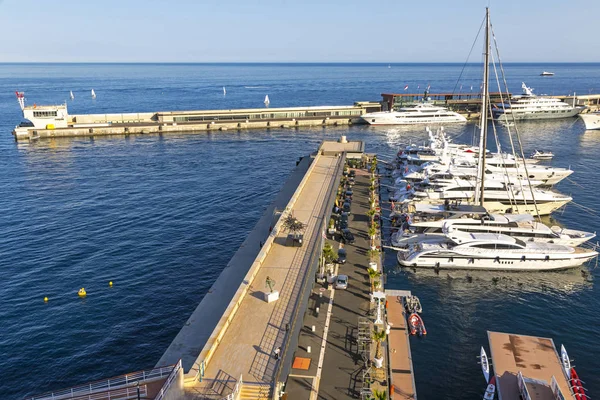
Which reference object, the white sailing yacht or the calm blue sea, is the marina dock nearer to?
the calm blue sea

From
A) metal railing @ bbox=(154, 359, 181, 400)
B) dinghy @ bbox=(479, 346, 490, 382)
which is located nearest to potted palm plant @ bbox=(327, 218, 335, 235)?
dinghy @ bbox=(479, 346, 490, 382)

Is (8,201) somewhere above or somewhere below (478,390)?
above

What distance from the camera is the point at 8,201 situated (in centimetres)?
8569

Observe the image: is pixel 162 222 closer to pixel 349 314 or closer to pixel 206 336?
pixel 206 336

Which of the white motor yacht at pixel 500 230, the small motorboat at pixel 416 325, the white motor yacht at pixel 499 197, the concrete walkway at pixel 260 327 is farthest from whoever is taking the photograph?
the white motor yacht at pixel 499 197

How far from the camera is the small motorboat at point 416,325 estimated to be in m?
46.0

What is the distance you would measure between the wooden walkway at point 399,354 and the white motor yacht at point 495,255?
466 inches

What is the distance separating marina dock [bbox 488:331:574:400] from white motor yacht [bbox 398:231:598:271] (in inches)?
650

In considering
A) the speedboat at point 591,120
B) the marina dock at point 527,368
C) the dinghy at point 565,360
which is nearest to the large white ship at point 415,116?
the speedboat at point 591,120

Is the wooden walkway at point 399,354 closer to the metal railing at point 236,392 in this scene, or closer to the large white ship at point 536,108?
the metal railing at point 236,392

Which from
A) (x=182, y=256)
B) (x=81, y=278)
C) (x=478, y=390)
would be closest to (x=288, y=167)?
(x=182, y=256)

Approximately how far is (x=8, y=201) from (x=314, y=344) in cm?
7566

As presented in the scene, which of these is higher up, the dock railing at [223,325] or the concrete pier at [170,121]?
the concrete pier at [170,121]

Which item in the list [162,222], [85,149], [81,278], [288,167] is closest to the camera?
[81,278]
